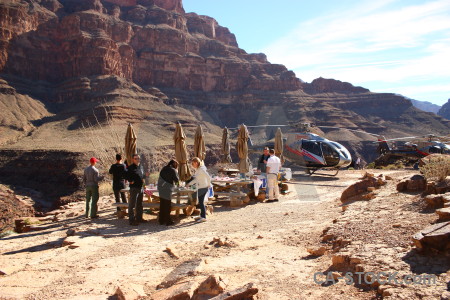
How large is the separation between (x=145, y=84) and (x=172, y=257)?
298 ft

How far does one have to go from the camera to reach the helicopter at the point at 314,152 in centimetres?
1808

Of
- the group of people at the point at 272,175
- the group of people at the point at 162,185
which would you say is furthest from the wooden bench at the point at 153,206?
the group of people at the point at 272,175

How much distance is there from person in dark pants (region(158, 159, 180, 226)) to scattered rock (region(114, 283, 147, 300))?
11.9 feet

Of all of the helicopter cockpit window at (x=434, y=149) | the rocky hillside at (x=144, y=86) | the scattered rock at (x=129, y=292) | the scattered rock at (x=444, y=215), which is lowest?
the scattered rock at (x=129, y=292)

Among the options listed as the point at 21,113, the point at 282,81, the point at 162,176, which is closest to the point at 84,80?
the point at 21,113

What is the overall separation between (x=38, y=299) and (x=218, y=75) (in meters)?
102

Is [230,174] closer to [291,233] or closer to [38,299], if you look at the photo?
[291,233]

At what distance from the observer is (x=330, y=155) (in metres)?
18.1

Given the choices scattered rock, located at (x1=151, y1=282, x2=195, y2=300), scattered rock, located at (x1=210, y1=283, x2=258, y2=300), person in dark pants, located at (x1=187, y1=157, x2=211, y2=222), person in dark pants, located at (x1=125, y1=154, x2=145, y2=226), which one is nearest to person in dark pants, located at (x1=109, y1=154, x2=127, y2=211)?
person in dark pants, located at (x1=125, y1=154, x2=145, y2=226)

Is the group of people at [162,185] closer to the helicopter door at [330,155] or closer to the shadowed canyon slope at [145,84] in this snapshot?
the helicopter door at [330,155]

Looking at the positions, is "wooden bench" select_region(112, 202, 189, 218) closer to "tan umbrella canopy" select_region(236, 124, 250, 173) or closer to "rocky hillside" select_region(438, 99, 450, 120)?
"tan umbrella canopy" select_region(236, 124, 250, 173)

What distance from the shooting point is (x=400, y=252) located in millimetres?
4242

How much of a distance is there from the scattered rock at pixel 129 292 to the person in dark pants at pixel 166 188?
3613 mm

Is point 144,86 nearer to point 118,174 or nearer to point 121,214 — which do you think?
point 118,174
